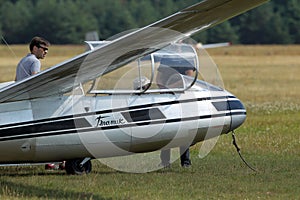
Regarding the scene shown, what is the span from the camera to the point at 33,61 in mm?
12023

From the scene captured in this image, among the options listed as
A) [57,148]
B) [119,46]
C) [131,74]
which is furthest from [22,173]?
[119,46]

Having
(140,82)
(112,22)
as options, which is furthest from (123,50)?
(112,22)

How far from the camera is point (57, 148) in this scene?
448 inches

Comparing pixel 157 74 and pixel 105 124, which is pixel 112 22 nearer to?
pixel 157 74

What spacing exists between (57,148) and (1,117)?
0.91 m

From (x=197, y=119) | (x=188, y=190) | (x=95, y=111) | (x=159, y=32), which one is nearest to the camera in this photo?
(x=159, y=32)

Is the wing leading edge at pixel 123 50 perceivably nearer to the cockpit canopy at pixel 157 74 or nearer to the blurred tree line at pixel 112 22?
the cockpit canopy at pixel 157 74

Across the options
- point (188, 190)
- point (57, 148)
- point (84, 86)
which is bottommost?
point (188, 190)

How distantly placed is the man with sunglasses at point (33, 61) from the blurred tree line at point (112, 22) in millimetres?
77762

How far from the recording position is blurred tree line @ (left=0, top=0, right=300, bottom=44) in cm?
Answer: 9369

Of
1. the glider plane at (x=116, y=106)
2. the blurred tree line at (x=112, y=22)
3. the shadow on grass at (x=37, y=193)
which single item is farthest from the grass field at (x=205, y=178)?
the blurred tree line at (x=112, y=22)

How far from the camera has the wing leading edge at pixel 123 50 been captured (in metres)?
9.45

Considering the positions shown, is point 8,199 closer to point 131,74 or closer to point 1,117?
point 1,117

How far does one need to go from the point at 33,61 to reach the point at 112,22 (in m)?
88.9
